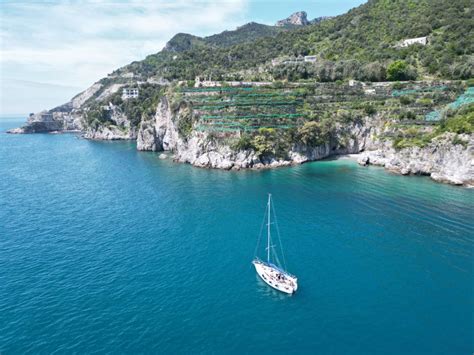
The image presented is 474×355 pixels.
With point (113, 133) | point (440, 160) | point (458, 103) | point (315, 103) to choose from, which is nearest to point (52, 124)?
point (113, 133)

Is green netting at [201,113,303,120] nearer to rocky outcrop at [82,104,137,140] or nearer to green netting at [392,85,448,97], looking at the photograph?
green netting at [392,85,448,97]

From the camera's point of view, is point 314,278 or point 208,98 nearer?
point 314,278

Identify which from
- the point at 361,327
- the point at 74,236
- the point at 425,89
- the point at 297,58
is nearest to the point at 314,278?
the point at 361,327

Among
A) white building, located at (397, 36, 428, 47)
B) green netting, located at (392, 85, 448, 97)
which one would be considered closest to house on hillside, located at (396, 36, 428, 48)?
white building, located at (397, 36, 428, 47)

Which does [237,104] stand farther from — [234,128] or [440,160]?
[440,160]

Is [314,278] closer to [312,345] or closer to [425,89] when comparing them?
[312,345]

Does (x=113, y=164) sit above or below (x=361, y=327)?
above

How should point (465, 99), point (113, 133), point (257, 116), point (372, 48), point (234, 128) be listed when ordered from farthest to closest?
Result: point (113, 133) → point (372, 48) → point (257, 116) → point (234, 128) → point (465, 99)
